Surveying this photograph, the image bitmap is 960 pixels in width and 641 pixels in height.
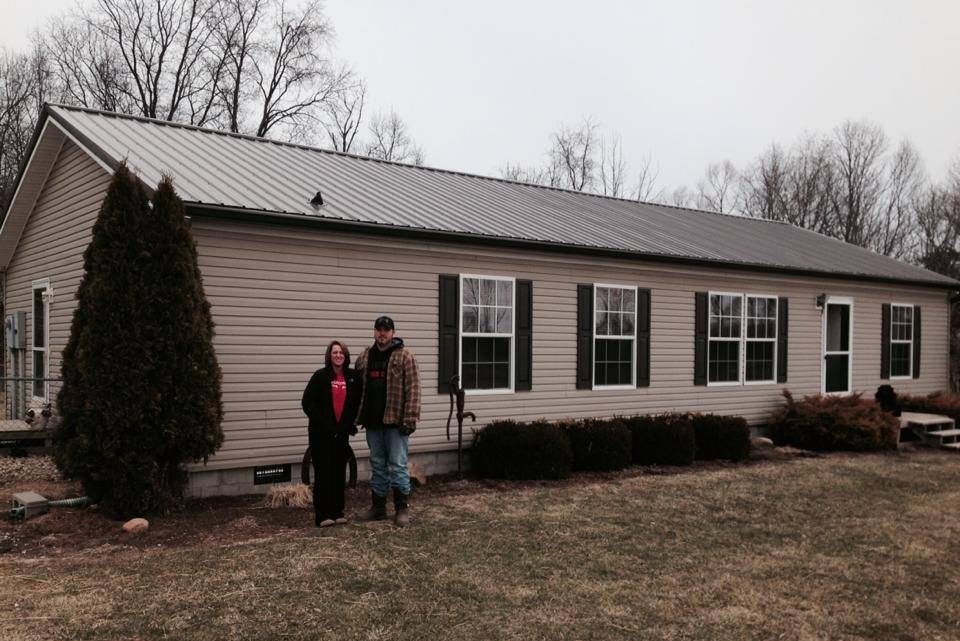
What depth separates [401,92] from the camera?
35.7 meters

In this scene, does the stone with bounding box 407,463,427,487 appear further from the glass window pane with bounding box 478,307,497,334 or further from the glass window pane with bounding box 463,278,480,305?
the glass window pane with bounding box 463,278,480,305

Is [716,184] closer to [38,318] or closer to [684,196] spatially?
Result: [684,196]

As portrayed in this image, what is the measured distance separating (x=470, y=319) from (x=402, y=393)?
3.08 m

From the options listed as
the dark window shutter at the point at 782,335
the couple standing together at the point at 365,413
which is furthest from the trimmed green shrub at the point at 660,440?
the couple standing together at the point at 365,413

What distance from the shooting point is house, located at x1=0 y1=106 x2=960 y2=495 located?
8094 millimetres

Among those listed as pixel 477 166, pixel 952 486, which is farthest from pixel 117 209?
pixel 477 166

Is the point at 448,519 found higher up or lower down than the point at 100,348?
lower down

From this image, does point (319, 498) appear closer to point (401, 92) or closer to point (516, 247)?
point (516, 247)

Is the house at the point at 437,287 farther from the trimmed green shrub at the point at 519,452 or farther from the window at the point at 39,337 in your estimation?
the trimmed green shrub at the point at 519,452

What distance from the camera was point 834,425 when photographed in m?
12.5

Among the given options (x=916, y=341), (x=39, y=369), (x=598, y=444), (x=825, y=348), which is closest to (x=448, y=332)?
(x=598, y=444)

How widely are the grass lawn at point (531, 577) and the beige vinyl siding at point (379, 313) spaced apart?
1245 mm

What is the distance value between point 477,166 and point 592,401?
3168 centimetres

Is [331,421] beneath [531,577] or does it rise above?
above
